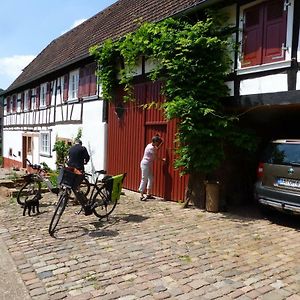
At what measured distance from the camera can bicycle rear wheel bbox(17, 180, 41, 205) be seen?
9.03 meters

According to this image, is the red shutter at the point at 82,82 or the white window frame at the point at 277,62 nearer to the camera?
the white window frame at the point at 277,62

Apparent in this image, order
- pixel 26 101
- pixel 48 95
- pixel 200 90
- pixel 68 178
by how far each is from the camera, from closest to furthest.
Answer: pixel 68 178 < pixel 200 90 < pixel 48 95 < pixel 26 101

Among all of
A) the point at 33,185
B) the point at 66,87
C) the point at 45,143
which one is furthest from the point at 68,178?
the point at 45,143

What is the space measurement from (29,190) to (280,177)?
6034 millimetres

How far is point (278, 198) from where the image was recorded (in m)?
7.10

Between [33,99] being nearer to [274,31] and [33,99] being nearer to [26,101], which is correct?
[26,101]

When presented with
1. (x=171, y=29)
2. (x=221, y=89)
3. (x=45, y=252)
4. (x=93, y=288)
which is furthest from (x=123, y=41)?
(x=93, y=288)

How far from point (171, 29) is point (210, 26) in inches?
38.6

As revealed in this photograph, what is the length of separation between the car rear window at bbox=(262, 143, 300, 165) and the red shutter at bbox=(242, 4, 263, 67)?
1.86 metres

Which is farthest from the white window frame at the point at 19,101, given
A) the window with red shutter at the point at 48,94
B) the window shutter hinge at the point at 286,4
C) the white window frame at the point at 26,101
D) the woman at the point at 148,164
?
the window shutter hinge at the point at 286,4

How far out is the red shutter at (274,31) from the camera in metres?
7.29

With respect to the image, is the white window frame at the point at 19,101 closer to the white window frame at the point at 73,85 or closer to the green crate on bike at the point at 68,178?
the white window frame at the point at 73,85

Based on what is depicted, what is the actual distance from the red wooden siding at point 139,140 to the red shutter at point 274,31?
3.03 metres

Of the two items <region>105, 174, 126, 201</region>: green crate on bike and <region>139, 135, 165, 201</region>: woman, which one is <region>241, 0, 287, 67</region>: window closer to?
<region>139, 135, 165, 201</region>: woman
